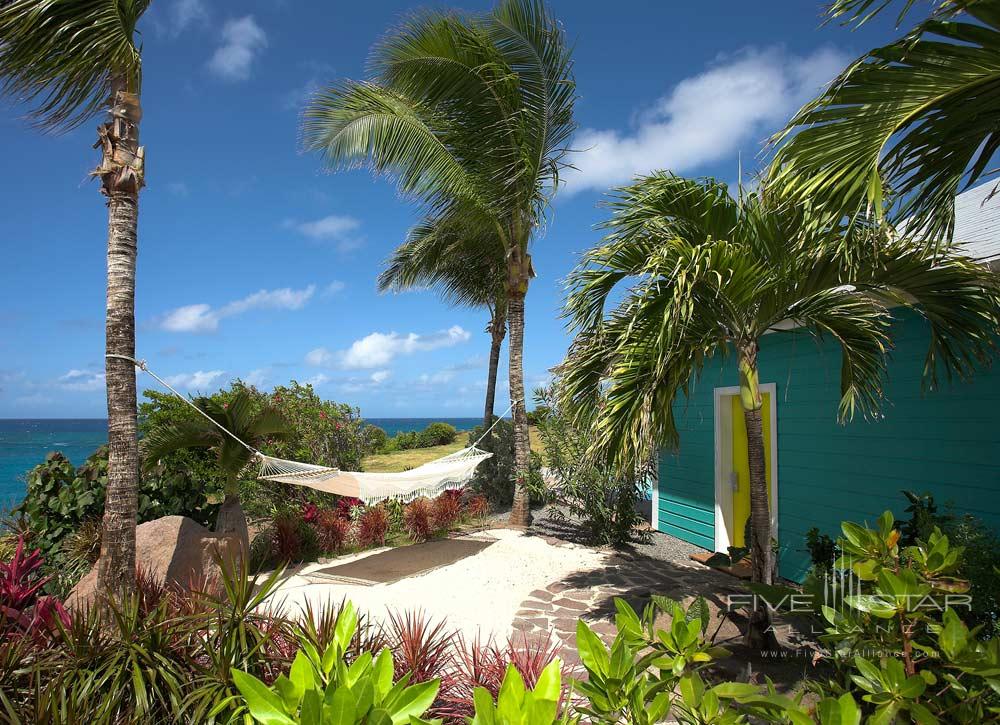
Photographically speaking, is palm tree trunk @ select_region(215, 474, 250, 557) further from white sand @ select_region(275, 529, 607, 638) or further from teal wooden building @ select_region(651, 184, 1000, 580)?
teal wooden building @ select_region(651, 184, 1000, 580)

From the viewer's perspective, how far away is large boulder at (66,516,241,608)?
4.46 metres

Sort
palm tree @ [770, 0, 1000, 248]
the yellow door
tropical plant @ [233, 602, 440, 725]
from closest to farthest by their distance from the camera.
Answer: tropical plant @ [233, 602, 440, 725]
palm tree @ [770, 0, 1000, 248]
the yellow door

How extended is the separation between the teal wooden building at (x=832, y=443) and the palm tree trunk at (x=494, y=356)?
176 inches

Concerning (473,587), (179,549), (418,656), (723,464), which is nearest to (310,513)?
(179,549)

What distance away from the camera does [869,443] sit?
4.36 meters

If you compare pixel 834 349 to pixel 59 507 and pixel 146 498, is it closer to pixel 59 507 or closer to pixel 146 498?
pixel 146 498

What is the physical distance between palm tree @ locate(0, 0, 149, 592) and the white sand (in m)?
1.31

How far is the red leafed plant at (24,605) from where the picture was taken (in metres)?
2.16

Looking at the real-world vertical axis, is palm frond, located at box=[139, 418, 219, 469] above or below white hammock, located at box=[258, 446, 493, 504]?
above

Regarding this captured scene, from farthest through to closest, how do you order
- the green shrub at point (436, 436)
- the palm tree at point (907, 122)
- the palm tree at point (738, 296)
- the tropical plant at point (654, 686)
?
the green shrub at point (436, 436), the palm tree at point (738, 296), the palm tree at point (907, 122), the tropical plant at point (654, 686)

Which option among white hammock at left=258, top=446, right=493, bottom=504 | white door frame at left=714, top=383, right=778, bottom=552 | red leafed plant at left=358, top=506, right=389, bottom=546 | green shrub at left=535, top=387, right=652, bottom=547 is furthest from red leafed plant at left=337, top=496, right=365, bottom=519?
white door frame at left=714, top=383, right=778, bottom=552

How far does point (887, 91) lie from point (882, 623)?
68.9 inches

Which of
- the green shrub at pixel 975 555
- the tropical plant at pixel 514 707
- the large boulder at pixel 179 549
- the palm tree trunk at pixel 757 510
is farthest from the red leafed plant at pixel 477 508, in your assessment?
the tropical plant at pixel 514 707

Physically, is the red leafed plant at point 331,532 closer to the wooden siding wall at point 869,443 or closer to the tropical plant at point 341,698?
the wooden siding wall at point 869,443
